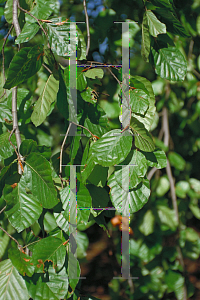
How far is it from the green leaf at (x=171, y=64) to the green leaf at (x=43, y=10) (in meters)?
0.27

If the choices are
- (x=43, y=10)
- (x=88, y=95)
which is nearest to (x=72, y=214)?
(x=88, y=95)

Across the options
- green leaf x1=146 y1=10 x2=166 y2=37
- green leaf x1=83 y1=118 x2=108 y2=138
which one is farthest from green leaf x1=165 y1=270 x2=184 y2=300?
green leaf x1=146 y1=10 x2=166 y2=37

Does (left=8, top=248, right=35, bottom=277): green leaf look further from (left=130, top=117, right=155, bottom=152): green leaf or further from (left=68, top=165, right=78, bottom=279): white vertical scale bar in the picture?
(left=130, top=117, right=155, bottom=152): green leaf

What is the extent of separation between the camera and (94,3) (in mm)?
1097

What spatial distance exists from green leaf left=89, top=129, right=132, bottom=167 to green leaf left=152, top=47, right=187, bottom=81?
223 millimetres

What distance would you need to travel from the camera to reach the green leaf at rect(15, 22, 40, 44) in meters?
0.51

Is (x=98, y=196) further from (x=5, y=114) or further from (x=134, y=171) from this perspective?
(x=5, y=114)

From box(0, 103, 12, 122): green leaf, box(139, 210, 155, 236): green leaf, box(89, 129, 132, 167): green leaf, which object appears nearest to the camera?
box(89, 129, 132, 167): green leaf

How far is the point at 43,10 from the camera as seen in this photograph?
1.94 ft

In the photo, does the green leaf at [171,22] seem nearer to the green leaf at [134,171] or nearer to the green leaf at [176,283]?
the green leaf at [134,171]

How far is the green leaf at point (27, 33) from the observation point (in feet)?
1.68

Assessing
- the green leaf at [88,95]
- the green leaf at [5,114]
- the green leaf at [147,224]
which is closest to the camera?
the green leaf at [88,95]

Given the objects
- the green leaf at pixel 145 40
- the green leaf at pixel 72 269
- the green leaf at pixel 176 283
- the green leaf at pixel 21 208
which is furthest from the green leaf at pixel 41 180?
the green leaf at pixel 176 283

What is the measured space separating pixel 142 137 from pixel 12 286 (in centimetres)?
40
